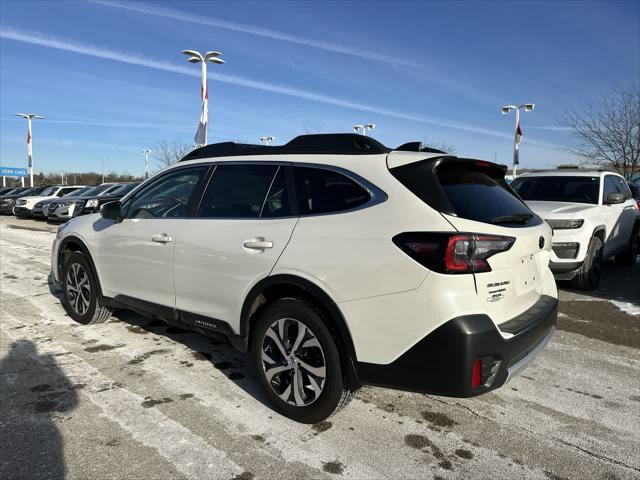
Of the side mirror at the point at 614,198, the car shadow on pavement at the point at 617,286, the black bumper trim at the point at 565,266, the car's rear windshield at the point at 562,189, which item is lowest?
the car shadow on pavement at the point at 617,286

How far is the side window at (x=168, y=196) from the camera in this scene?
13.0 ft

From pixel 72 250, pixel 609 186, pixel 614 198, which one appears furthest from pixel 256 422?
pixel 609 186

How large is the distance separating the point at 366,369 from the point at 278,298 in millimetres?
798

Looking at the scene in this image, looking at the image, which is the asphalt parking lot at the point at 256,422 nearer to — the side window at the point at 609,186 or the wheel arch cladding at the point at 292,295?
the wheel arch cladding at the point at 292,295

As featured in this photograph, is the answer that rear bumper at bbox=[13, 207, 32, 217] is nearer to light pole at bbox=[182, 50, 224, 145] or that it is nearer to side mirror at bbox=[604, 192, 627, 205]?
light pole at bbox=[182, 50, 224, 145]

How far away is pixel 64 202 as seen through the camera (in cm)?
1834

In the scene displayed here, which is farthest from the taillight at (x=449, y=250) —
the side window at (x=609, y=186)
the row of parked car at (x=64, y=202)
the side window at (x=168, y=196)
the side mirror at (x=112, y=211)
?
the row of parked car at (x=64, y=202)

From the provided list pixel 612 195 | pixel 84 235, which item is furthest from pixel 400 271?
pixel 612 195

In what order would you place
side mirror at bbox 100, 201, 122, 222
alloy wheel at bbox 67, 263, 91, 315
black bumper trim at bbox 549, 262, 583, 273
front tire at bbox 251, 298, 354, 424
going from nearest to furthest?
front tire at bbox 251, 298, 354, 424 < side mirror at bbox 100, 201, 122, 222 < alloy wheel at bbox 67, 263, 91, 315 < black bumper trim at bbox 549, 262, 583, 273

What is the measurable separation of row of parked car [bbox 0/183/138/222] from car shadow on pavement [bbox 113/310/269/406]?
10.4 m

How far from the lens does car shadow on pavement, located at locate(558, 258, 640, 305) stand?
263 inches

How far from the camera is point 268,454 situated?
2.77 metres

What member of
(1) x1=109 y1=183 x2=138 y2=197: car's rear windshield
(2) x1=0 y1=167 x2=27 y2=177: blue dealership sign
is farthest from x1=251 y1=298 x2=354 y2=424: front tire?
(2) x1=0 y1=167 x2=27 y2=177: blue dealership sign

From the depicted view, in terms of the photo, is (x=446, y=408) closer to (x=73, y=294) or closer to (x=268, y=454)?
(x=268, y=454)
